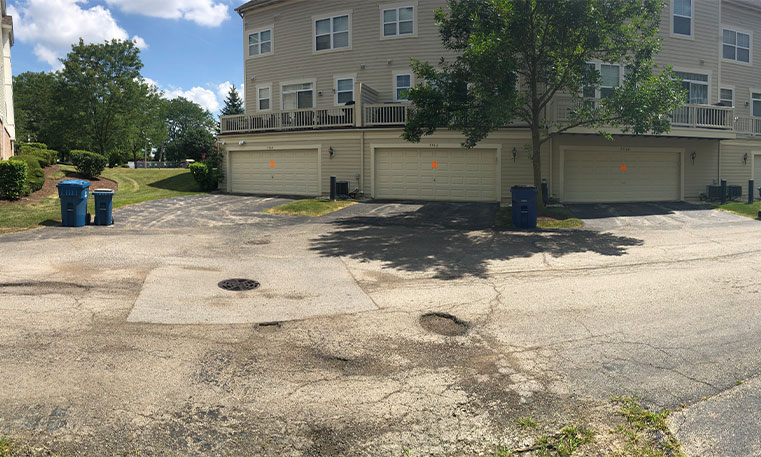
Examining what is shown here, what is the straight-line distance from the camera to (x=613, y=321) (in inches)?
248

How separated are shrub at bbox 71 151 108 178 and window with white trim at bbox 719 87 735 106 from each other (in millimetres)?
30185

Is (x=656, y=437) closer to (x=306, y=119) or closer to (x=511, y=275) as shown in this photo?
(x=511, y=275)

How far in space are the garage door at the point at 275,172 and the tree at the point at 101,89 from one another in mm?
18749

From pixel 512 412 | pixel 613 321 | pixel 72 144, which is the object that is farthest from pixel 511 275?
pixel 72 144

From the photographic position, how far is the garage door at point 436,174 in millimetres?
21234

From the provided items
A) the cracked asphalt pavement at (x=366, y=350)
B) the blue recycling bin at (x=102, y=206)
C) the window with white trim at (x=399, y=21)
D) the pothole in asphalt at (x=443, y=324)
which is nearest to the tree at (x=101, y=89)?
the window with white trim at (x=399, y=21)

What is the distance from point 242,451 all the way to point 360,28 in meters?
23.4

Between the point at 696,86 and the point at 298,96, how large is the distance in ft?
64.1

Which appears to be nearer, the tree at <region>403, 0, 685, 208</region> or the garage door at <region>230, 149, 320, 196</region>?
the tree at <region>403, 0, 685, 208</region>

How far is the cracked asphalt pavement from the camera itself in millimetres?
3652

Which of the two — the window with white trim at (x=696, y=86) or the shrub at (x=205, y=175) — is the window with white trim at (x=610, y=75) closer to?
the window with white trim at (x=696, y=86)

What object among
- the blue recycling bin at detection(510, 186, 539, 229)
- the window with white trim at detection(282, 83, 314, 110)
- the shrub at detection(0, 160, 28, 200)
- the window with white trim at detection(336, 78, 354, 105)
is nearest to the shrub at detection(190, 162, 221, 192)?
the window with white trim at detection(282, 83, 314, 110)

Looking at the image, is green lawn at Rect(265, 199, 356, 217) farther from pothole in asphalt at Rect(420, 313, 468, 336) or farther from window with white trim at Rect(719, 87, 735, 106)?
window with white trim at Rect(719, 87, 735, 106)

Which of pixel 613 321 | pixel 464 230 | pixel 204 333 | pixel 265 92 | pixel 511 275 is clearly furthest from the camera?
pixel 265 92
